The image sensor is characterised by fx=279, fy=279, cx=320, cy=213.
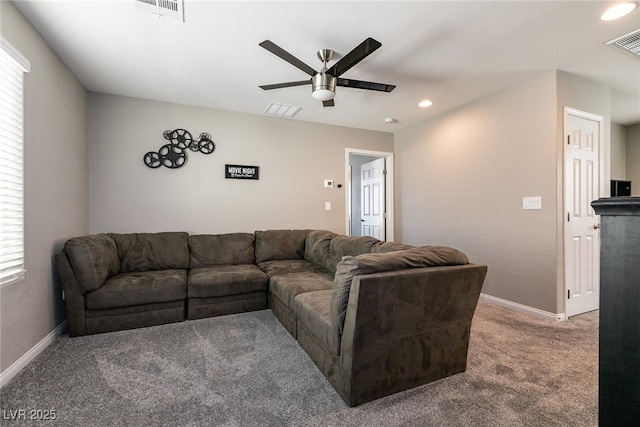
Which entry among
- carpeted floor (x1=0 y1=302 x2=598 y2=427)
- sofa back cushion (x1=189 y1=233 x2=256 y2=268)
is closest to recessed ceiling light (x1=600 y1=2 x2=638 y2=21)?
carpeted floor (x1=0 y1=302 x2=598 y2=427)

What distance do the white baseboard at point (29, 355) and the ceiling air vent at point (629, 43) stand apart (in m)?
5.21

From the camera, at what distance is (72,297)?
8.18ft

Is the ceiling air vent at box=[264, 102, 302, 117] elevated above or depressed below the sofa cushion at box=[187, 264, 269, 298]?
above

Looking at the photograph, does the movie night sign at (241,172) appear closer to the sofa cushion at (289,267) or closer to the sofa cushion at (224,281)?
the sofa cushion at (289,267)

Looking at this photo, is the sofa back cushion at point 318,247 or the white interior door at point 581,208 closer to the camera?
the white interior door at point 581,208

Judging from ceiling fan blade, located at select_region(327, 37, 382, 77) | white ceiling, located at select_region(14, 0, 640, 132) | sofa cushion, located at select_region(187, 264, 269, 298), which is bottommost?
sofa cushion, located at select_region(187, 264, 269, 298)

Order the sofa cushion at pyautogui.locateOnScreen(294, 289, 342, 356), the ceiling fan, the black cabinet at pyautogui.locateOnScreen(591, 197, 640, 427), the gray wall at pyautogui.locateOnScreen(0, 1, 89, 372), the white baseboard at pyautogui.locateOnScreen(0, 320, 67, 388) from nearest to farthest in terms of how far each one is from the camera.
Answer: the black cabinet at pyautogui.locateOnScreen(591, 197, 640, 427) < the sofa cushion at pyautogui.locateOnScreen(294, 289, 342, 356) < the white baseboard at pyautogui.locateOnScreen(0, 320, 67, 388) < the gray wall at pyautogui.locateOnScreen(0, 1, 89, 372) < the ceiling fan

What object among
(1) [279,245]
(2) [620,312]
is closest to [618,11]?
(2) [620,312]

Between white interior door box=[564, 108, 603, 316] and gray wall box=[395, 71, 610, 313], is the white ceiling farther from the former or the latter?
white interior door box=[564, 108, 603, 316]

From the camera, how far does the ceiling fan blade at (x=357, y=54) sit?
6.26ft

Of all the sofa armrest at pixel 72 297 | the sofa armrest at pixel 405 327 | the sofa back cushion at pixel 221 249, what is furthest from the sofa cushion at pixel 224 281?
the sofa armrest at pixel 405 327

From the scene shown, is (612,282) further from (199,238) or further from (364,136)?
(364,136)

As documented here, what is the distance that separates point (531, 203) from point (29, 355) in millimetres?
4734

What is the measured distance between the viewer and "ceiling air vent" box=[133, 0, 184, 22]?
1940 millimetres
